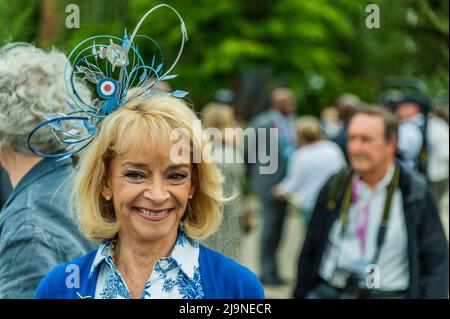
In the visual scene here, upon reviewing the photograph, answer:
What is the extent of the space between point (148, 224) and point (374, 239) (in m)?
2.13

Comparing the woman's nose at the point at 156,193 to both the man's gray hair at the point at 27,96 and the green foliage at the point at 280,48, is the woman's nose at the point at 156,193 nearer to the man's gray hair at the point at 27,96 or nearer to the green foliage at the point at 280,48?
the man's gray hair at the point at 27,96

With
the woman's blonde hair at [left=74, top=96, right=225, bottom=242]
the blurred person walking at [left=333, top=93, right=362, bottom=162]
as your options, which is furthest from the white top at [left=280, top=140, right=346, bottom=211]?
the woman's blonde hair at [left=74, top=96, right=225, bottom=242]

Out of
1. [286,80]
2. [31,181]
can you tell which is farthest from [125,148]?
[286,80]

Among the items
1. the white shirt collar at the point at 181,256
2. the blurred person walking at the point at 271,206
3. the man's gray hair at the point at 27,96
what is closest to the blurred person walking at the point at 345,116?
the blurred person walking at the point at 271,206

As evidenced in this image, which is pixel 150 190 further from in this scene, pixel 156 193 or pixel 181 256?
A: pixel 181 256

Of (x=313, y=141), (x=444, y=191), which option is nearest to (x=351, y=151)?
(x=444, y=191)

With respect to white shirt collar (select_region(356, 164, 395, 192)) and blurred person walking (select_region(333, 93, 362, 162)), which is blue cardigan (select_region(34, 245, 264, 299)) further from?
blurred person walking (select_region(333, 93, 362, 162))

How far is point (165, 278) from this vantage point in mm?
2383

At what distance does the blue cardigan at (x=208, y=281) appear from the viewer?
2.32 m

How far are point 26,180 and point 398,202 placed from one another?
79.7 inches

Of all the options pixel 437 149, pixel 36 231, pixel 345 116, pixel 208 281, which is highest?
pixel 345 116

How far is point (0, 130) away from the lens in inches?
119

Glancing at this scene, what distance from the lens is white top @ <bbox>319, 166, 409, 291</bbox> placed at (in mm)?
4242

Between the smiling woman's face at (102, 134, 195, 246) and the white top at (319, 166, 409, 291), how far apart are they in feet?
6.70
